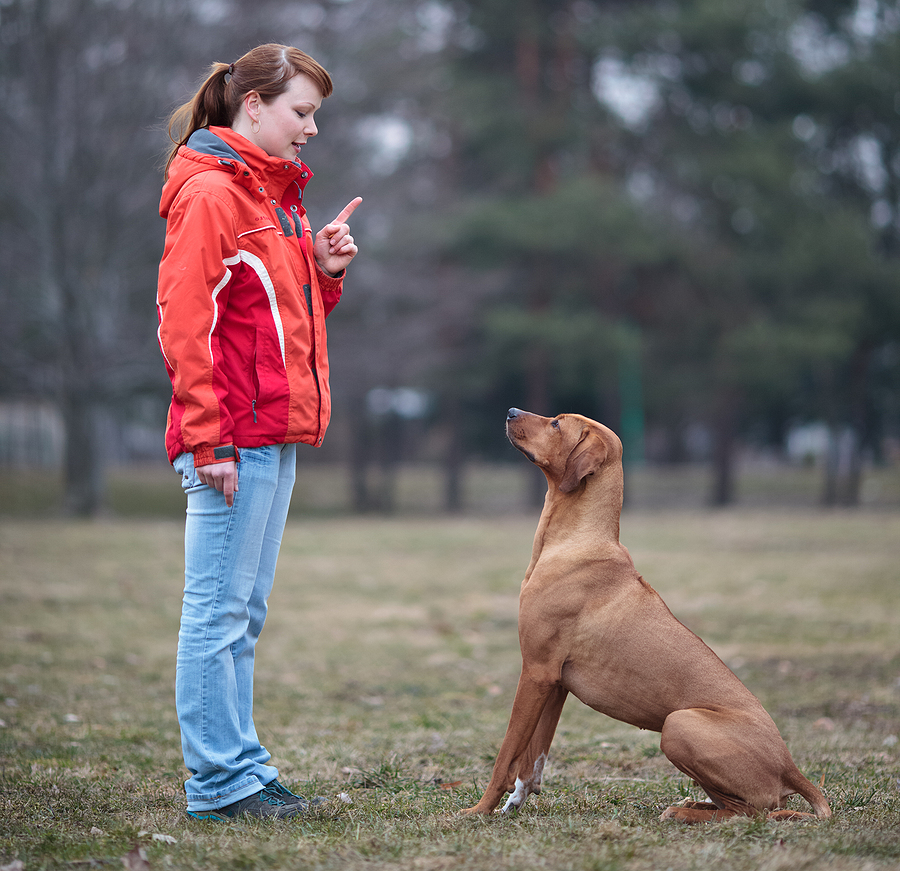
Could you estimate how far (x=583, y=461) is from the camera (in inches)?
135

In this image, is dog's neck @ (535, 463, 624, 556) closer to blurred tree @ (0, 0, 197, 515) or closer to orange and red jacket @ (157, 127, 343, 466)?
orange and red jacket @ (157, 127, 343, 466)

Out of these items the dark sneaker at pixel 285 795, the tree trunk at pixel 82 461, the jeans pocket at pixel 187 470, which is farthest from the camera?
the tree trunk at pixel 82 461

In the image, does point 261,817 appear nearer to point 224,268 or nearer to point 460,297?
point 224,268

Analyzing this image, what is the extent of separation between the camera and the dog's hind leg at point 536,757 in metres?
3.22

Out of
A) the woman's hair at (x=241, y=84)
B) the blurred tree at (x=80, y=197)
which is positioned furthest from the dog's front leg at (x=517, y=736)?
the blurred tree at (x=80, y=197)

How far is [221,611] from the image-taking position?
3008 millimetres

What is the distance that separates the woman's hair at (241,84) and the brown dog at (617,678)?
1.59 m

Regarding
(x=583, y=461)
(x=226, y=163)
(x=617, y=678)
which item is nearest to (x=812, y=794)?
(x=617, y=678)

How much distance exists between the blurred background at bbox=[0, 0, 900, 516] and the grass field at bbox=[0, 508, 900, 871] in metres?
6.43

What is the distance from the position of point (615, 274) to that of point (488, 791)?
19436 mm

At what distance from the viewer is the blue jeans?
2982 mm

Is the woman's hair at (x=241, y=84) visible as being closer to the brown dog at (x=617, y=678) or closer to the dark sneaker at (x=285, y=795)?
the brown dog at (x=617, y=678)

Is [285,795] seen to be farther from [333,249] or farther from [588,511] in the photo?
[333,249]

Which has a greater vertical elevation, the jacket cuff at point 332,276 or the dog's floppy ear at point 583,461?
the jacket cuff at point 332,276
